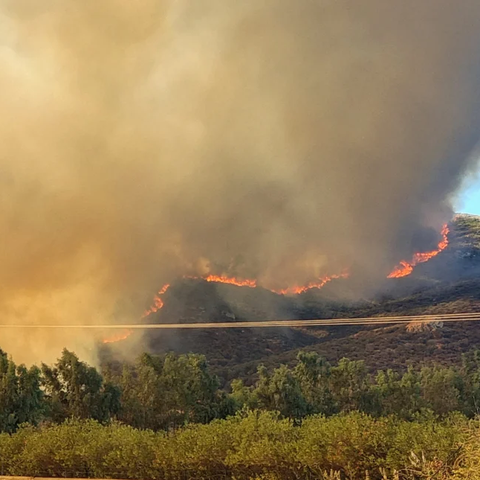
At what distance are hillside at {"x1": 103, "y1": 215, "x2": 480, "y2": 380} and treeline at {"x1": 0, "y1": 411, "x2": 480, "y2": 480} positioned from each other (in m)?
46.5

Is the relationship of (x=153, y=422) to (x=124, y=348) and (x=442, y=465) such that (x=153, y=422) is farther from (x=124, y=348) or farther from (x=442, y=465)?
(x=124, y=348)

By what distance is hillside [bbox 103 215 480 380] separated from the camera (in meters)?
67.8

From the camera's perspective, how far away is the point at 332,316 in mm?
91500

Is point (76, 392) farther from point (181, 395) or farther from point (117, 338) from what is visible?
point (117, 338)

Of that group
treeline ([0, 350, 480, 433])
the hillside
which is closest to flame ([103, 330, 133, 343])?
the hillside

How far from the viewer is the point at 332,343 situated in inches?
2913

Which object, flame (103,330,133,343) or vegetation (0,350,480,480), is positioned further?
flame (103,330,133,343)

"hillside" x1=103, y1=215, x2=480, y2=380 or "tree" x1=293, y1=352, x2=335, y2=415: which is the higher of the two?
"hillside" x1=103, y1=215, x2=480, y2=380

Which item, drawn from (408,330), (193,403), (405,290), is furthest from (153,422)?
(405,290)

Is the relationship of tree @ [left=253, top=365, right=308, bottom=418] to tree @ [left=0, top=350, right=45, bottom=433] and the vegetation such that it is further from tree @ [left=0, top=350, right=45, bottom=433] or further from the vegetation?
tree @ [left=0, top=350, right=45, bottom=433]

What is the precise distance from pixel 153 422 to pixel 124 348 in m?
49.9

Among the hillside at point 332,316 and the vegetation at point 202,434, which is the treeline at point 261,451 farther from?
the hillside at point 332,316

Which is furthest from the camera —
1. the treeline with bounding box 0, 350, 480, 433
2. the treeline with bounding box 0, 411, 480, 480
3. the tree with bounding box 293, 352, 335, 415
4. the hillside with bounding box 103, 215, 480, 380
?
the hillside with bounding box 103, 215, 480, 380

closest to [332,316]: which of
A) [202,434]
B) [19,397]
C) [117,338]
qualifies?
[117,338]
